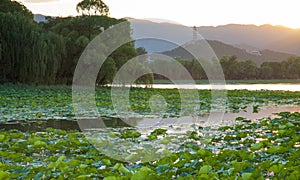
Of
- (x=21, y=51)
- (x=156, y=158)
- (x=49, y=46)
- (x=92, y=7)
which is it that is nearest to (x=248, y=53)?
(x=92, y=7)

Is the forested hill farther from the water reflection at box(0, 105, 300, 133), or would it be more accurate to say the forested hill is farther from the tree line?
the water reflection at box(0, 105, 300, 133)

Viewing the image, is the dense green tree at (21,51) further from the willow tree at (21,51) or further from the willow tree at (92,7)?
the willow tree at (92,7)

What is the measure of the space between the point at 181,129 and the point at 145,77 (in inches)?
942

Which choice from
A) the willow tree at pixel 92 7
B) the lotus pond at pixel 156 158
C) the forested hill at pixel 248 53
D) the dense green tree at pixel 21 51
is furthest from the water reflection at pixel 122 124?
the forested hill at pixel 248 53

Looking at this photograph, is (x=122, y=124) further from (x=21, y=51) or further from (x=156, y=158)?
(x=21, y=51)

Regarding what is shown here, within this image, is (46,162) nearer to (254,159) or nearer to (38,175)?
(38,175)

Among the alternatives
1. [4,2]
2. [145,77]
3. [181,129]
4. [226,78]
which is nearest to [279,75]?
[226,78]

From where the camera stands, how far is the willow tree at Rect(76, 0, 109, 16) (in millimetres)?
33469

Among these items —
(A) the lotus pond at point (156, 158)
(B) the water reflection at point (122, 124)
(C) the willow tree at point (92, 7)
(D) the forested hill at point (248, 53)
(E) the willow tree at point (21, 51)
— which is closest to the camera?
(A) the lotus pond at point (156, 158)

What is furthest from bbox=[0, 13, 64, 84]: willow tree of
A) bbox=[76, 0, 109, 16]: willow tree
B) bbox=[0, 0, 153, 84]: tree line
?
bbox=[76, 0, 109, 16]: willow tree

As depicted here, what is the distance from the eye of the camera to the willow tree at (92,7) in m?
33.5

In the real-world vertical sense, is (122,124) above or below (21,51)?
below

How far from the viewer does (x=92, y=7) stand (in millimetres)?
33469

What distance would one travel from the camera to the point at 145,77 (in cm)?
3161
